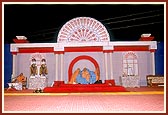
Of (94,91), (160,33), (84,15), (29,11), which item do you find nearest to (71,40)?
(84,15)

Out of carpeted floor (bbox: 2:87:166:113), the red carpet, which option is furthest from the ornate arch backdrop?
carpeted floor (bbox: 2:87:166:113)

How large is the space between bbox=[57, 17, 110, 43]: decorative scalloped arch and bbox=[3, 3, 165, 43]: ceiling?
0.92m

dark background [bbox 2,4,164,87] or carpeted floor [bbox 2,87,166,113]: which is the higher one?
dark background [bbox 2,4,164,87]

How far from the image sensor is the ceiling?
1739 centimetres

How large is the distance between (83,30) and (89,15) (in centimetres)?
143

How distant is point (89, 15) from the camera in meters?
18.5

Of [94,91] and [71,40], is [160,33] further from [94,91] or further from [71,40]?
[94,91]

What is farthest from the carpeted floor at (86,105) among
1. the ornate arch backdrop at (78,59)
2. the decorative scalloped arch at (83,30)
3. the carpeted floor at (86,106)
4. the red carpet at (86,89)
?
the decorative scalloped arch at (83,30)

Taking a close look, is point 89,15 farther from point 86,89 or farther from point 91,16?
point 86,89

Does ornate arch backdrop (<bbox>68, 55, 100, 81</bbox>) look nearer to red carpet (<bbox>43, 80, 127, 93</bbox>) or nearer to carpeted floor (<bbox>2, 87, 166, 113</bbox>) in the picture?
red carpet (<bbox>43, 80, 127, 93</bbox>)

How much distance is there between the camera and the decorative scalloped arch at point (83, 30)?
17.1 m

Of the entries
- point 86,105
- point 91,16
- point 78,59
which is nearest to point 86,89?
point 78,59

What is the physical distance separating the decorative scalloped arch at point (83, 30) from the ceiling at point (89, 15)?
0.92 meters

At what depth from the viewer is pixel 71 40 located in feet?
57.4
